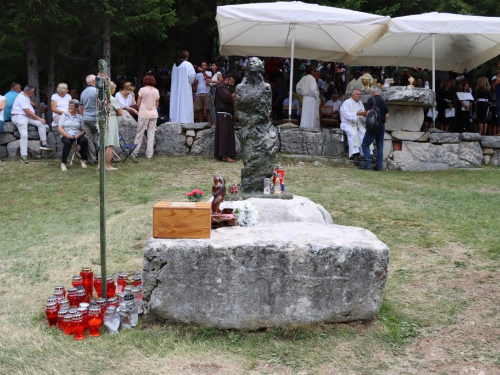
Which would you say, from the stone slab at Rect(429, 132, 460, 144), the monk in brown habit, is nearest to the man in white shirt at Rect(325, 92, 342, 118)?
the stone slab at Rect(429, 132, 460, 144)

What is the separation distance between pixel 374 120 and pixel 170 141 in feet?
14.2

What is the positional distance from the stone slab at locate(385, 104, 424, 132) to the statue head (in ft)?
20.0

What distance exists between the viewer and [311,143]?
13094mm

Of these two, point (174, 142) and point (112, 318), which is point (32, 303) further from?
point (174, 142)

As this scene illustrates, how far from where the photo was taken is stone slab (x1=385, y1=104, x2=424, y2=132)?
42.2 feet

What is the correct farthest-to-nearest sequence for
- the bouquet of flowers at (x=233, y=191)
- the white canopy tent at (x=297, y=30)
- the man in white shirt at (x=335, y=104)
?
the man in white shirt at (x=335, y=104) → the white canopy tent at (x=297, y=30) → the bouquet of flowers at (x=233, y=191)

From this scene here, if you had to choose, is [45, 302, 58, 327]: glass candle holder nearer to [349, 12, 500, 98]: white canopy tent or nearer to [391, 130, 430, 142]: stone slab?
[391, 130, 430, 142]: stone slab

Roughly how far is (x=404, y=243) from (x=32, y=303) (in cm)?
413

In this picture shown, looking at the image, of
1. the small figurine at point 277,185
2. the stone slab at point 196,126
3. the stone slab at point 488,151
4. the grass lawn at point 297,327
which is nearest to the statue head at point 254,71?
the small figurine at point 277,185

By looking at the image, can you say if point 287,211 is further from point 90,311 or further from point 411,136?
point 411,136

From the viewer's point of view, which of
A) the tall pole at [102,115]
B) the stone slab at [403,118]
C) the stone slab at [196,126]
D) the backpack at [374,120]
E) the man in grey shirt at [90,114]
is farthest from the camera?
the stone slab at [196,126]

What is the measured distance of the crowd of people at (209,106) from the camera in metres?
11.6

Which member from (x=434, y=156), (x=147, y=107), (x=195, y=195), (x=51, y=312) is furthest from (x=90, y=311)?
(x=434, y=156)

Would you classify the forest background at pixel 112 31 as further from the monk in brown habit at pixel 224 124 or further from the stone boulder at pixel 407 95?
the stone boulder at pixel 407 95
